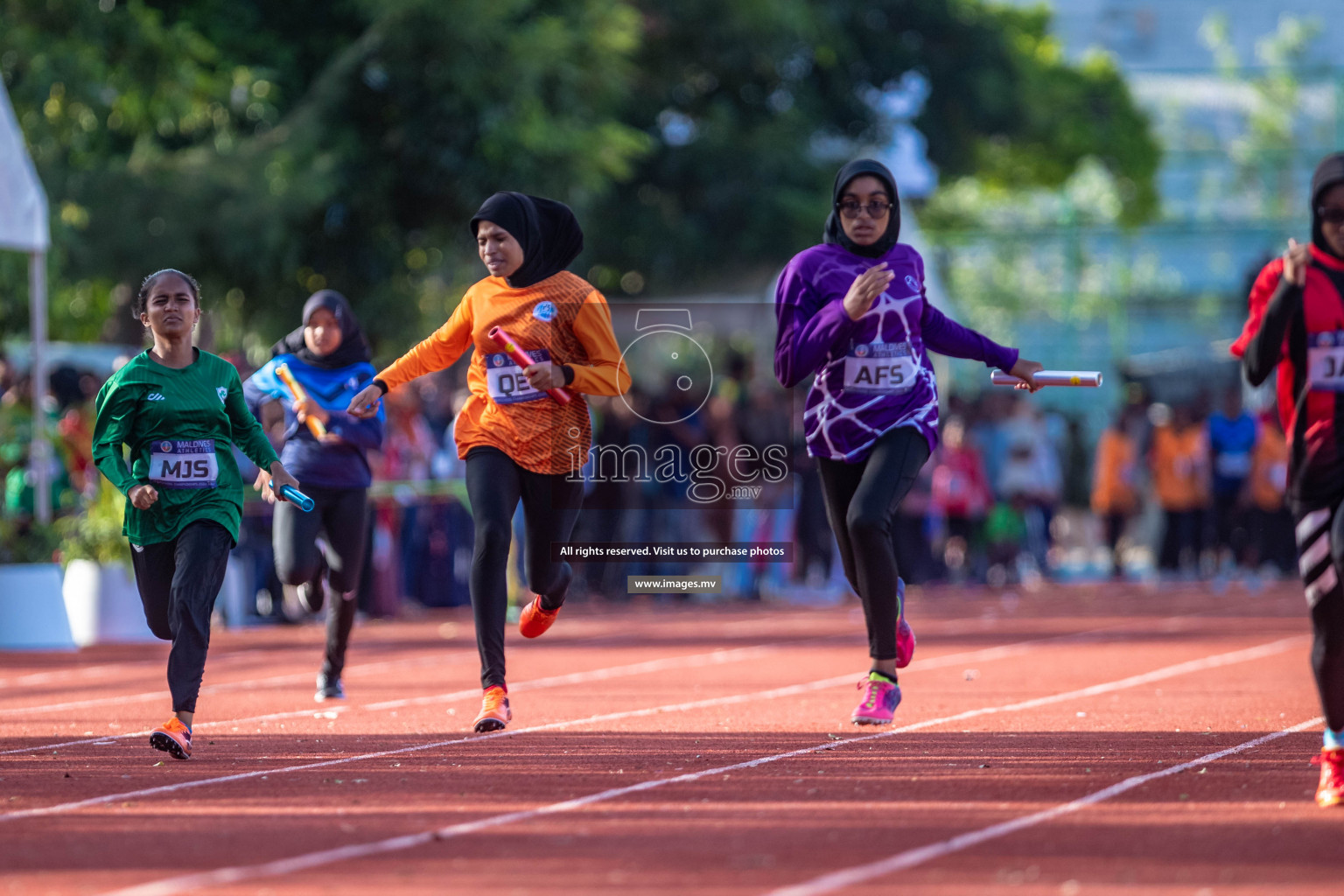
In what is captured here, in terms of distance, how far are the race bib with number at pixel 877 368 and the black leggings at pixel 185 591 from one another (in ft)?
8.96

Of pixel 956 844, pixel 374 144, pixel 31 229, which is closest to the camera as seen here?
pixel 956 844

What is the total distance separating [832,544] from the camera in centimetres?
2148

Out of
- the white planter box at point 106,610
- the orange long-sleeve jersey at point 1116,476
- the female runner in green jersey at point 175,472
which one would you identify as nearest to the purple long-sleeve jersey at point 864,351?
the female runner in green jersey at point 175,472

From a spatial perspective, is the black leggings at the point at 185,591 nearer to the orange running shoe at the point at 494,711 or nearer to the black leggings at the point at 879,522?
the orange running shoe at the point at 494,711

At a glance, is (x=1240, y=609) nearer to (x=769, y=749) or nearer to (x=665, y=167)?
(x=769, y=749)

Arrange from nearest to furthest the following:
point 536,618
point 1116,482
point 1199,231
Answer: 1. point 536,618
2. point 1116,482
3. point 1199,231

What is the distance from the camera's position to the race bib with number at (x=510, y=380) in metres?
8.59

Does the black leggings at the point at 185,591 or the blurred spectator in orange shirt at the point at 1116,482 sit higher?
the blurred spectator in orange shirt at the point at 1116,482

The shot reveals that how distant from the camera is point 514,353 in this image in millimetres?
8516

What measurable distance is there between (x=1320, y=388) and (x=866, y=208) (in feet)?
8.52

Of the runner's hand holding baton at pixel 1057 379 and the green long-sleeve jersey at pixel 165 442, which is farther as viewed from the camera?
the green long-sleeve jersey at pixel 165 442

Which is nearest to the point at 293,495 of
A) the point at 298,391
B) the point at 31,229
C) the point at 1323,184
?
the point at 298,391

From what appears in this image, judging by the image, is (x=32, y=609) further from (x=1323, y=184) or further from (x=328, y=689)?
(x=1323, y=184)

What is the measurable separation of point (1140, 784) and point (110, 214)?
16.4 metres
